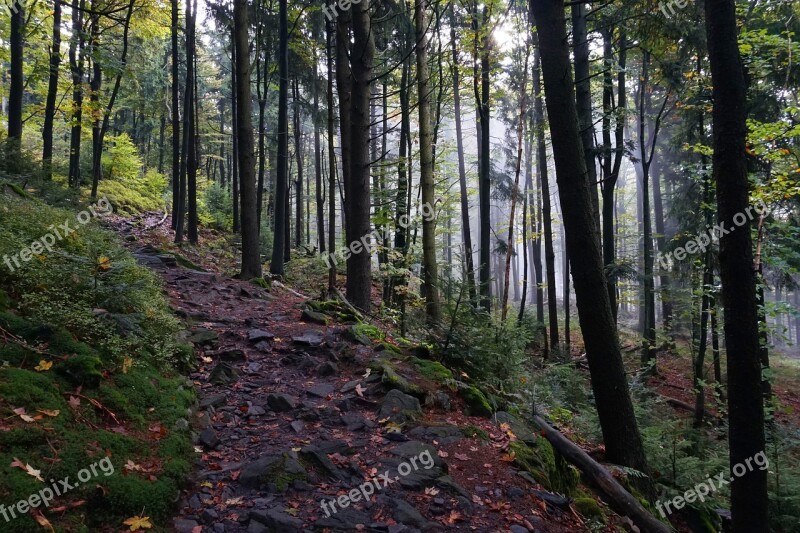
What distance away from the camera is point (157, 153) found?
34.0 meters

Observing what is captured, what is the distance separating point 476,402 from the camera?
18.7ft

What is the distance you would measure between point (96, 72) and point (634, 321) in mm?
40011

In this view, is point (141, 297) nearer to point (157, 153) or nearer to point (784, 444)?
point (784, 444)

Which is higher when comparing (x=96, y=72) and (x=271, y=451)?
(x=96, y=72)

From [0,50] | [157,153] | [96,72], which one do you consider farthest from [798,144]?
[157,153]

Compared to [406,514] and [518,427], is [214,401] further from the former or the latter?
[518,427]

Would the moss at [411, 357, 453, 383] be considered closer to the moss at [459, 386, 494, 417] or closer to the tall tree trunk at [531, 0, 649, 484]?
the moss at [459, 386, 494, 417]

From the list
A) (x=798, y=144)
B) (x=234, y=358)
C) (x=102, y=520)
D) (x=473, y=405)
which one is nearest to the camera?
(x=102, y=520)

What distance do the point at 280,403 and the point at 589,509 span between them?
11.1 ft

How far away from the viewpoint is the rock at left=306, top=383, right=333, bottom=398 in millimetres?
5523

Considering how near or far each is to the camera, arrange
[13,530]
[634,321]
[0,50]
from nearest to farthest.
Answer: [13,530]
[0,50]
[634,321]
